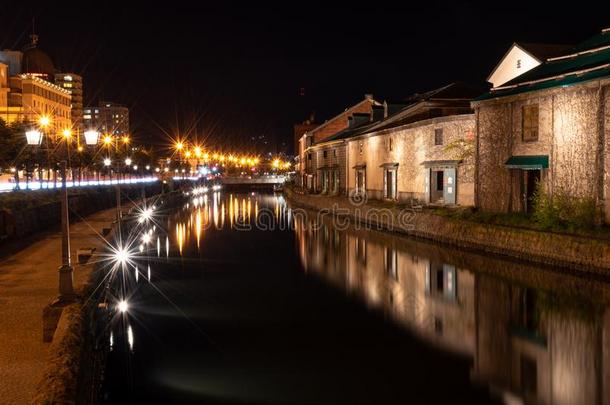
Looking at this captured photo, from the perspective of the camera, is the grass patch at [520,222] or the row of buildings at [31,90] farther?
the row of buildings at [31,90]

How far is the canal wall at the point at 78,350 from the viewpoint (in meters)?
7.89

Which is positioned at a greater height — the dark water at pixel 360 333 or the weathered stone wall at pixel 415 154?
the weathered stone wall at pixel 415 154

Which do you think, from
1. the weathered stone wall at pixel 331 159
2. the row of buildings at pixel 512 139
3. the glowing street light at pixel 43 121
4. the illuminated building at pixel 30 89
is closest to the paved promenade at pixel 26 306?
the glowing street light at pixel 43 121

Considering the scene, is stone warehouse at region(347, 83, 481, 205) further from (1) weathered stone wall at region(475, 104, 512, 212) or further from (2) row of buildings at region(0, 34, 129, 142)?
(2) row of buildings at region(0, 34, 129, 142)

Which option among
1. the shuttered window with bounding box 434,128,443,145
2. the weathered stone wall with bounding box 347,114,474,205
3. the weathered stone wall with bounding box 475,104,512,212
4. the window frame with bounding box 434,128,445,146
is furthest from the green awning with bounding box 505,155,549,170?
the shuttered window with bounding box 434,128,443,145

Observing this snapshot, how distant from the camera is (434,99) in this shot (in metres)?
42.4

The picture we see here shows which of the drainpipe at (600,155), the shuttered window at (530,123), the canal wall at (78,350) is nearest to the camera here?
the canal wall at (78,350)

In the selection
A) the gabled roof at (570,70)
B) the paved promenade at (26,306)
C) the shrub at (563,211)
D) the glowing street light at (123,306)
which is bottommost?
the glowing street light at (123,306)

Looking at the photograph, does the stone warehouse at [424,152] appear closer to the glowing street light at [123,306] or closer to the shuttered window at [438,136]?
the shuttered window at [438,136]

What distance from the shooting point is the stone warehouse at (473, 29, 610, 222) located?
23391 millimetres

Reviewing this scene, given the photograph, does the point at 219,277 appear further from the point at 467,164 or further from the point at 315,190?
the point at 315,190

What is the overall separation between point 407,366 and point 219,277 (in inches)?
477

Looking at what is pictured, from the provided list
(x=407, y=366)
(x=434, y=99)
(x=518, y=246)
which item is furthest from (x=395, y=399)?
(x=434, y=99)

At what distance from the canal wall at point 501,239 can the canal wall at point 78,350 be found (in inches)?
598
